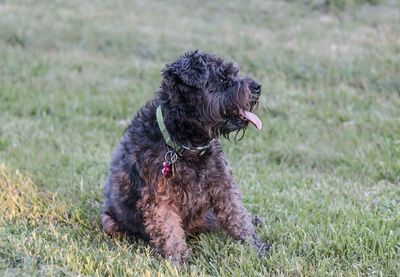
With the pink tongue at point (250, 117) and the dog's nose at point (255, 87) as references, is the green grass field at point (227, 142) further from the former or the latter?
the dog's nose at point (255, 87)

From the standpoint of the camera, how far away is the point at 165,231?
209 inches

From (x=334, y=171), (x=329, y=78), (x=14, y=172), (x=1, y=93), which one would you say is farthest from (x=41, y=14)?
(x=334, y=171)

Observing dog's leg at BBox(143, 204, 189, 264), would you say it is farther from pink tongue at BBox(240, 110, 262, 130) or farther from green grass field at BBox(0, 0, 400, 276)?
pink tongue at BBox(240, 110, 262, 130)

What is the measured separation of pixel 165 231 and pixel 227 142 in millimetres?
3495

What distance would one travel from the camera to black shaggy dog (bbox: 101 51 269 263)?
16.8 feet

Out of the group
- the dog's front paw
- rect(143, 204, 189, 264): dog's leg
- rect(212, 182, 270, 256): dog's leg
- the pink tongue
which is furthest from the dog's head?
the dog's front paw

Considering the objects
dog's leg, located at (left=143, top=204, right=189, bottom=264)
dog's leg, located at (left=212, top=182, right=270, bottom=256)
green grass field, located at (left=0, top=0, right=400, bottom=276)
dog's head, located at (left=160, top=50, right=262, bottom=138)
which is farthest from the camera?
dog's leg, located at (left=212, top=182, right=270, bottom=256)

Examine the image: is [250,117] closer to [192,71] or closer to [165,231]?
[192,71]

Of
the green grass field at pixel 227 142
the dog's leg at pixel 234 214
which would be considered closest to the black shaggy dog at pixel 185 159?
the dog's leg at pixel 234 214

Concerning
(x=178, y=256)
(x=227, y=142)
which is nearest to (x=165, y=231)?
(x=178, y=256)

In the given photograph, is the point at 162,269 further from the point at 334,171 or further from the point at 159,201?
the point at 334,171

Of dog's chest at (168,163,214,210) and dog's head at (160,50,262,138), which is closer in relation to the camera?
dog's head at (160,50,262,138)

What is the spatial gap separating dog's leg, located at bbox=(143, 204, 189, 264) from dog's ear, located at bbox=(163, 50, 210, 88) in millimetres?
1104

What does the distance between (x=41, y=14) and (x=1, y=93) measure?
476cm
